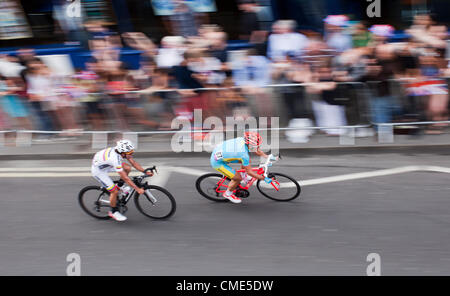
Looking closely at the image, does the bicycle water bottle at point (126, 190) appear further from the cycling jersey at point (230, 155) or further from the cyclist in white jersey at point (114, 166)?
the cycling jersey at point (230, 155)

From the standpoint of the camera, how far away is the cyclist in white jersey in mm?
6684

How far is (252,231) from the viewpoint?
6.84 metres

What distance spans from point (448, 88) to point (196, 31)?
19.1ft

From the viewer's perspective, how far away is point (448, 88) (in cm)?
884

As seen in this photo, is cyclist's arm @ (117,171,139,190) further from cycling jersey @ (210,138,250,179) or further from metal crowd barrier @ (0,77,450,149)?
metal crowd barrier @ (0,77,450,149)

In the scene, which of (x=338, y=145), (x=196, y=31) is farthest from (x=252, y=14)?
(x=338, y=145)

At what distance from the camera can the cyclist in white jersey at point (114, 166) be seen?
668cm

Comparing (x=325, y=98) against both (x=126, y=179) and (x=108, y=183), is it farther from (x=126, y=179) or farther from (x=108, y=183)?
(x=108, y=183)

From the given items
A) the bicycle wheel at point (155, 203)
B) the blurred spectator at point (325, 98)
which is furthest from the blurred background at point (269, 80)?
the bicycle wheel at point (155, 203)

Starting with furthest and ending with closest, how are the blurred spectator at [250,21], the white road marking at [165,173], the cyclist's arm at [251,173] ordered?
the blurred spectator at [250,21] → the white road marking at [165,173] → the cyclist's arm at [251,173]

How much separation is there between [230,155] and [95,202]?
7.35 ft

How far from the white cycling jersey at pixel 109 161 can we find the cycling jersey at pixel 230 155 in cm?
153

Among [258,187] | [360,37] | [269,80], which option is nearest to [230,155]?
[258,187]

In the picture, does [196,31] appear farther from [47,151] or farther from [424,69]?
[424,69]
